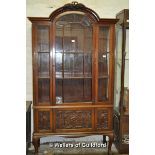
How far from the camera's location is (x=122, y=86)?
3.35 meters

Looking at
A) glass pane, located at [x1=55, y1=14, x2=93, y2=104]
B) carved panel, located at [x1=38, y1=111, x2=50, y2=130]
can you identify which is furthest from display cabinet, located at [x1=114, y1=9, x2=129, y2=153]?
carved panel, located at [x1=38, y1=111, x2=50, y2=130]

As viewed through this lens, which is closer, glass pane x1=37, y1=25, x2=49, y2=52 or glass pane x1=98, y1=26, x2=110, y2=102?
glass pane x1=37, y1=25, x2=49, y2=52

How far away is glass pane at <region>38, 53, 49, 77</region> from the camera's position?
3.16m

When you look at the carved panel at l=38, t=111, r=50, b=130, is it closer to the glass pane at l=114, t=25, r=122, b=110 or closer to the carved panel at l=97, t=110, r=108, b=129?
the carved panel at l=97, t=110, r=108, b=129

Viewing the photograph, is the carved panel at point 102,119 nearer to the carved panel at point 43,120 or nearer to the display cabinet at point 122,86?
the display cabinet at point 122,86

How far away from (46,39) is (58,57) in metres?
0.30

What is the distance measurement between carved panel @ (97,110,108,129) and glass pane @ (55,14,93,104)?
0.26 metres

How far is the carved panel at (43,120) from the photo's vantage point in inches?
124

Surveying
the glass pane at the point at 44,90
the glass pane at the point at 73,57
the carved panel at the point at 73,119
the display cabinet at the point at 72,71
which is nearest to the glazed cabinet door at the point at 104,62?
the display cabinet at the point at 72,71

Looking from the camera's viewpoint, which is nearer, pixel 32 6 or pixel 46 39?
pixel 46 39
